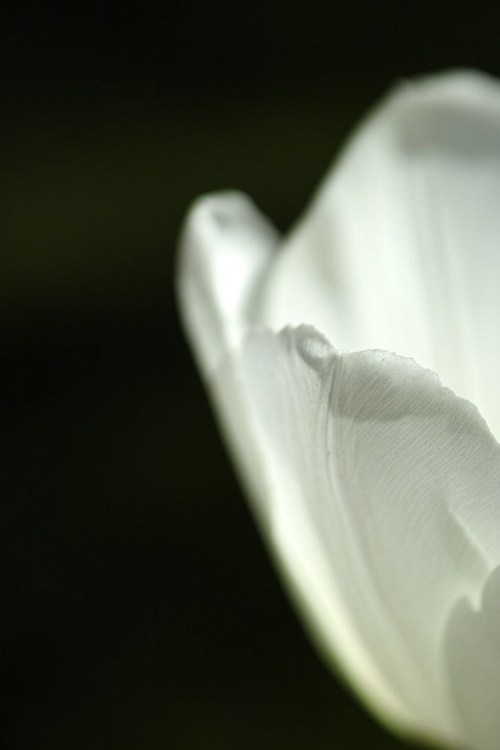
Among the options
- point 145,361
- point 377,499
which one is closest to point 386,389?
point 377,499

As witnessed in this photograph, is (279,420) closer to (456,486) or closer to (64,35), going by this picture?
(456,486)

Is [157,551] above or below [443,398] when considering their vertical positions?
below

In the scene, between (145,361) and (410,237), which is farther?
(145,361)

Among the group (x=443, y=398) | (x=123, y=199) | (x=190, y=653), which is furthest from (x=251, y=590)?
(x=443, y=398)

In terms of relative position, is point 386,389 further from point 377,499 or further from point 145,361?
point 145,361

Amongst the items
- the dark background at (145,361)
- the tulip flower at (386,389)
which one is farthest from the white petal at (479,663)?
the dark background at (145,361)

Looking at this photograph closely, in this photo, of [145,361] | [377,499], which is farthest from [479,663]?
[145,361]

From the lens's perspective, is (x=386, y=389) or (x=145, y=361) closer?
(x=386, y=389)
